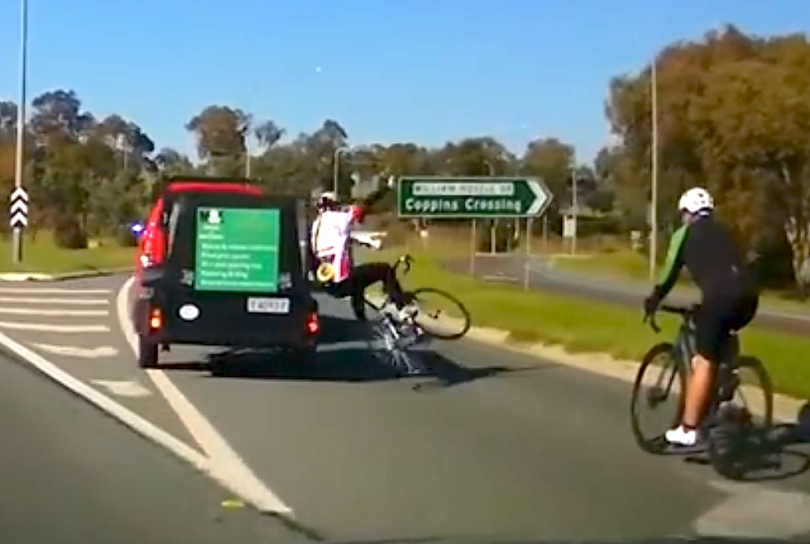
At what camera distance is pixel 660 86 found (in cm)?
6569

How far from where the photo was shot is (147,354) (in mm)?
18516

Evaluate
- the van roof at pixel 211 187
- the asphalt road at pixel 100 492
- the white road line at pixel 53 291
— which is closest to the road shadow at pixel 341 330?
the van roof at pixel 211 187

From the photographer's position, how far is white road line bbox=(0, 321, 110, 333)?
2459 cm

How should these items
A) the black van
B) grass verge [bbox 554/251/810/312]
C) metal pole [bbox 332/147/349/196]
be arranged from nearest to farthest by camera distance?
the black van, grass verge [bbox 554/251/810/312], metal pole [bbox 332/147/349/196]

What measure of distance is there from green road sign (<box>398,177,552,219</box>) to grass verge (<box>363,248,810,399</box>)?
1629 mm

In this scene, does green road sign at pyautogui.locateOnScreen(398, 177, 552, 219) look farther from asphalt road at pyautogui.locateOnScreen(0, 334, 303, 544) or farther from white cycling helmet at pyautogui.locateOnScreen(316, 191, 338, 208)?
asphalt road at pyautogui.locateOnScreen(0, 334, 303, 544)

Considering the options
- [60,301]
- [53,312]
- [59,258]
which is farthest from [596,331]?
[59,258]

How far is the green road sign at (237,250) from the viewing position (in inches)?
712

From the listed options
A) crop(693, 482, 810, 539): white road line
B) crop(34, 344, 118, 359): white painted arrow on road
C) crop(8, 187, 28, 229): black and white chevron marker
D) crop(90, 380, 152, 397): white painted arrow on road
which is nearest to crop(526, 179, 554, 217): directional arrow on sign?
crop(34, 344, 118, 359): white painted arrow on road

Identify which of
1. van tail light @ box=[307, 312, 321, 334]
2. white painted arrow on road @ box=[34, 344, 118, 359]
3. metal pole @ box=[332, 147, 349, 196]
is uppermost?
metal pole @ box=[332, 147, 349, 196]

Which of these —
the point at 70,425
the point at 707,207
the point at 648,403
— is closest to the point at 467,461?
the point at 648,403

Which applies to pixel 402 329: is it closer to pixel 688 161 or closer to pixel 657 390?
pixel 657 390

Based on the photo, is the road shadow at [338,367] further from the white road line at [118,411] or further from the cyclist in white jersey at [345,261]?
the white road line at [118,411]

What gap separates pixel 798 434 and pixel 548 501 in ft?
13.1
